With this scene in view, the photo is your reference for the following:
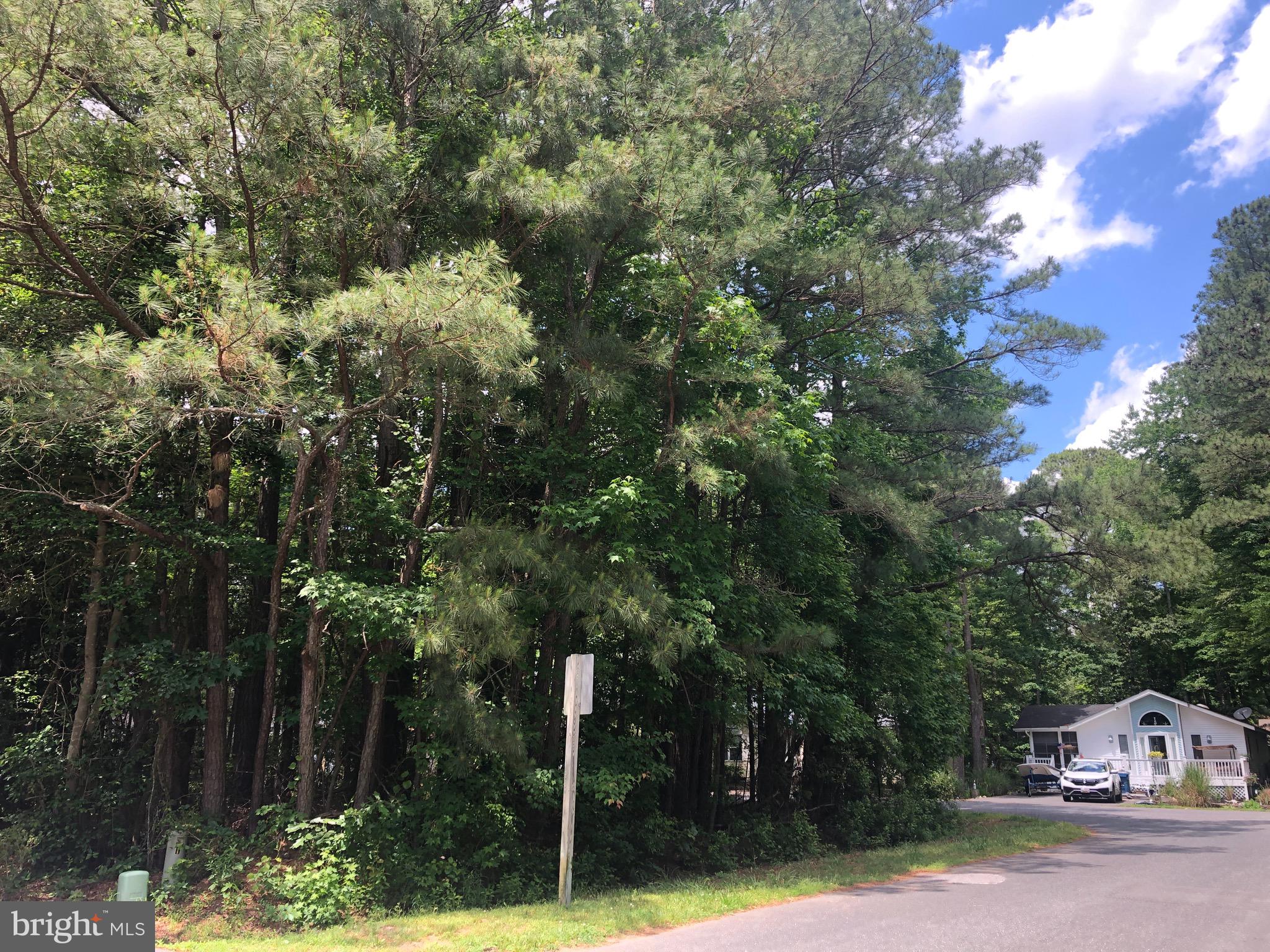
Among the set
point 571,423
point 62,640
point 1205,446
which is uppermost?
point 1205,446

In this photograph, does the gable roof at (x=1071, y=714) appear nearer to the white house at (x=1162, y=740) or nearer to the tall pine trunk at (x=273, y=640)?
the white house at (x=1162, y=740)

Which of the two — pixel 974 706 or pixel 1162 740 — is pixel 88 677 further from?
pixel 1162 740

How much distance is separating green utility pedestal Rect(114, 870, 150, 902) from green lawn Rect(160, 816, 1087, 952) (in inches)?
50.7

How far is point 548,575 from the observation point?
351 inches

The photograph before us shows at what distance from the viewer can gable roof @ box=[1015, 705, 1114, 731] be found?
122 ft

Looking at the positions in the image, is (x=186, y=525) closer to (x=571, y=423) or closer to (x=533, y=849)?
(x=571, y=423)

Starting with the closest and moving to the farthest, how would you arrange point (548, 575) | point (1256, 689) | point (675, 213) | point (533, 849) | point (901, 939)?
point (901, 939), point (548, 575), point (675, 213), point (533, 849), point (1256, 689)

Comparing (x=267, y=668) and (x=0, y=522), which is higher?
(x=0, y=522)

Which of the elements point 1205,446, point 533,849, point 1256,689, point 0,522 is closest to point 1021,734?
point 1256,689

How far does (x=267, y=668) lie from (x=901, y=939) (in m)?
7.84

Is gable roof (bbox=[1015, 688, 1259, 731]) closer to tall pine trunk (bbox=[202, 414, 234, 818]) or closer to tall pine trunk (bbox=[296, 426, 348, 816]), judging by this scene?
tall pine trunk (bbox=[296, 426, 348, 816])
